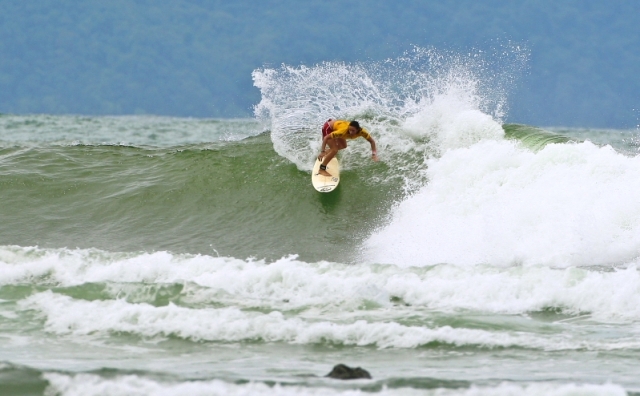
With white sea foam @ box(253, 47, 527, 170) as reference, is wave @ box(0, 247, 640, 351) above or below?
below

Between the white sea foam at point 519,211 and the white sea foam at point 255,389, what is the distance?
4537 millimetres

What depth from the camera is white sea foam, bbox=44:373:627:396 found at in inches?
207

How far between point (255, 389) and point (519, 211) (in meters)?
6.25

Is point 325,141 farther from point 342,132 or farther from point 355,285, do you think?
point 355,285

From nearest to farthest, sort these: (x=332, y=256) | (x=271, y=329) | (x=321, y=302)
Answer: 1. (x=271, y=329)
2. (x=321, y=302)
3. (x=332, y=256)

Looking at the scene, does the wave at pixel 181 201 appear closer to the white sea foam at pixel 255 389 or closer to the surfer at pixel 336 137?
the surfer at pixel 336 137

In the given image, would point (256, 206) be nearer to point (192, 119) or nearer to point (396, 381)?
point (396, 381)

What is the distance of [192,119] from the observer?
4591 centimetres

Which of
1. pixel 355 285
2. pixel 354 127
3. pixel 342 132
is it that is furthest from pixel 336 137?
pixel 355 285

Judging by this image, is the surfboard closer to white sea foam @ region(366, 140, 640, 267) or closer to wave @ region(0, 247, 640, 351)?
white sea foam @ region(366, 140, 640, 267)

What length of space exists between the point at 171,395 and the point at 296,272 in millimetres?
3241

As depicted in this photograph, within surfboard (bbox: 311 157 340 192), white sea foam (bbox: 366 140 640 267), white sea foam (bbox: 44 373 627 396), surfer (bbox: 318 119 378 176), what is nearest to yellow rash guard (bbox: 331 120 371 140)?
surfer (bbox: 318 119 378 176)

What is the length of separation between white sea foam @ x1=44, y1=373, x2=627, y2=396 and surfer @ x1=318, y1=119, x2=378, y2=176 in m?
6.90

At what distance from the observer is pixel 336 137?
1229 centimetres
